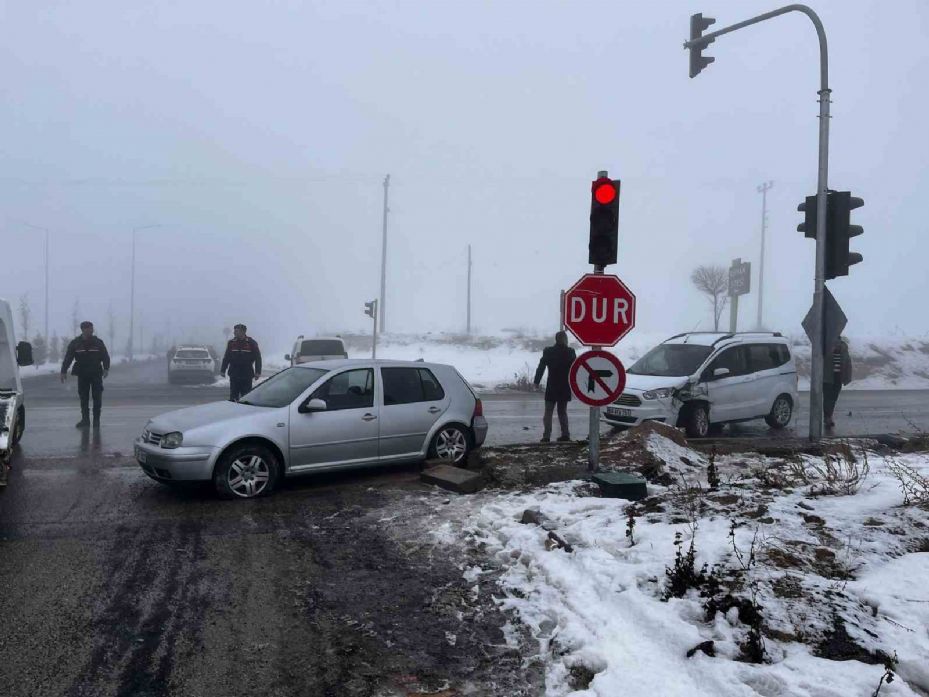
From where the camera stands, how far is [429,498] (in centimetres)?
780

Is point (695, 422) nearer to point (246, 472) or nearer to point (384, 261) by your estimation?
point (246, 472)

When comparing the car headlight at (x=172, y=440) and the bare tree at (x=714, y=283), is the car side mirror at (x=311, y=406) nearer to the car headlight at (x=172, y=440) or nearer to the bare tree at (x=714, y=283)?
the car headlight at (x=172, y=440)

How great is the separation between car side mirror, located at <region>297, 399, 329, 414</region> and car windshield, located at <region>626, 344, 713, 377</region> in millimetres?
6596

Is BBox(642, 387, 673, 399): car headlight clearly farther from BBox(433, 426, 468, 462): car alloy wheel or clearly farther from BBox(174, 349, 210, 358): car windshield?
BBox(174, 349, 210, 358): car windshield

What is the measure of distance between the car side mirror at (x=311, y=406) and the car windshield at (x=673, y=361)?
6.60 metres

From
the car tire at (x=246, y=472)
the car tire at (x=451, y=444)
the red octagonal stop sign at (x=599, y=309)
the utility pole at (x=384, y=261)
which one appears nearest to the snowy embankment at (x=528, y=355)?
the utility pole at (x=384, y=261)

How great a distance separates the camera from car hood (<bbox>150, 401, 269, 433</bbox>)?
7961 millimetres

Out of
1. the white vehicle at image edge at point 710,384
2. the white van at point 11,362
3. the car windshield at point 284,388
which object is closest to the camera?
the car windshield at point 284,388

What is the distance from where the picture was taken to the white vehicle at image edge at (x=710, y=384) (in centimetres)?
1212

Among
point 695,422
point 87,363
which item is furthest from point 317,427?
point 695,422

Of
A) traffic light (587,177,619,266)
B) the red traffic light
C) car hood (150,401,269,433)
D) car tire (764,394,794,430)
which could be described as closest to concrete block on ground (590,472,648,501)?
traffic light (587,177,619,266)

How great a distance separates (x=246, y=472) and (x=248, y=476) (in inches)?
1.9

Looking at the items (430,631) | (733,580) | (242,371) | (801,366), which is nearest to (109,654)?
(430,631)

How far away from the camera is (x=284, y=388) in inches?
355
